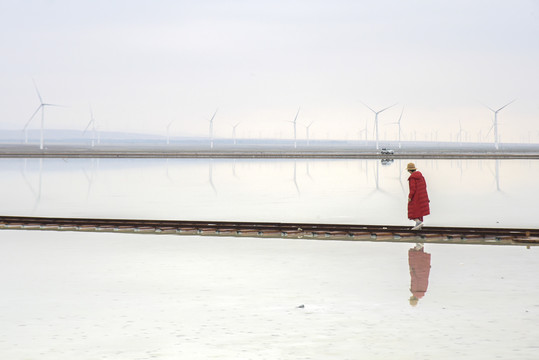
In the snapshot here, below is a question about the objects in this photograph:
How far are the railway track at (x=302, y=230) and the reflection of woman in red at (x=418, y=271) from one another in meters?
1.41

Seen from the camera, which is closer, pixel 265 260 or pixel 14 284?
pixel 14 284

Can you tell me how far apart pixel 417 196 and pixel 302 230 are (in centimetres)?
385

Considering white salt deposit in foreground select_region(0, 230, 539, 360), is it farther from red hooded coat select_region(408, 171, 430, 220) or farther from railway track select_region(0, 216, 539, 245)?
red hooded coat select_region(408, 171, 430, 220)

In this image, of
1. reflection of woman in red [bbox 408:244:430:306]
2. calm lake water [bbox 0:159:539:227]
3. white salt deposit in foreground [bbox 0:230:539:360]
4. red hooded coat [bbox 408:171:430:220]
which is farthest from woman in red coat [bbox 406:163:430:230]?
calm lake water [bbox 0:159:539:227]

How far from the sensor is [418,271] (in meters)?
17.7

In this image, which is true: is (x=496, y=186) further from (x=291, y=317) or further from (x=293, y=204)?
(x=291, y=317)

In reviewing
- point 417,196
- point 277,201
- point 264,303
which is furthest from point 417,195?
point 277,201

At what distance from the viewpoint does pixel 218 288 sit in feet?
51.5

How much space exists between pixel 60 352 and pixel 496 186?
153 feet

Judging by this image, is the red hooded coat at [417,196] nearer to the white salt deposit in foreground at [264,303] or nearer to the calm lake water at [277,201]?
the white salt deposit in foreground at [264,303]

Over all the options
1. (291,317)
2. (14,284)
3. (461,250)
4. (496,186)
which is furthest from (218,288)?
(496,186)

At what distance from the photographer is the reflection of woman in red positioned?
588 inches

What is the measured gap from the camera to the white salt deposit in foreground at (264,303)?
36.9ft

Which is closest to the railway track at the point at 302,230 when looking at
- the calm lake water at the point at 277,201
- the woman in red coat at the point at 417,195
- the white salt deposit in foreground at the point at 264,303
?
the woman in red coat at the point at 417,195
